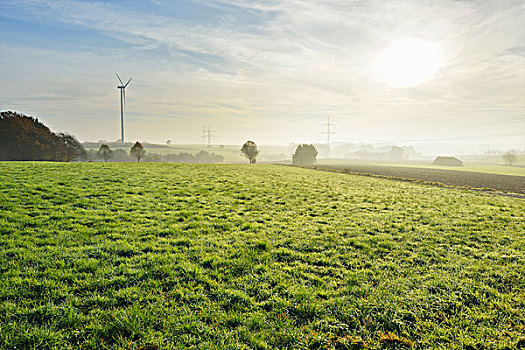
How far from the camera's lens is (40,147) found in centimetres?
6812

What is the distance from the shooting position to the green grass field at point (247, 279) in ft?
16.7

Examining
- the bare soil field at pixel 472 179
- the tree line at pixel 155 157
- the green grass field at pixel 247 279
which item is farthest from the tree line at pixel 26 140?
the bare soil field at pixel 472 179

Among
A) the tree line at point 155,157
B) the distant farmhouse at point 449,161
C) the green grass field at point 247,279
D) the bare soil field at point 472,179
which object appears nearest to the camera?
the green grass field at point 247,279

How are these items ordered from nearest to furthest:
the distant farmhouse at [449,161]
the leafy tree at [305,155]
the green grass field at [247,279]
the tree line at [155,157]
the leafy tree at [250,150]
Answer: the green grass field at [247,279] < the leafy tree at [250,150] < the leafy tree at [305,155] < the distant farmhouse at [449,161] < the tree line at [155,157]

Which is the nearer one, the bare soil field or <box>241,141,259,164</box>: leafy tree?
the bare soil field

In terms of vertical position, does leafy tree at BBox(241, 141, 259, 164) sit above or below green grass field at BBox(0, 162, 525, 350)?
above

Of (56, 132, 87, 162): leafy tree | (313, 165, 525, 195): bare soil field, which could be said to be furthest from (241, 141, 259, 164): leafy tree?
(56, 132, 87, 162): leafy tree

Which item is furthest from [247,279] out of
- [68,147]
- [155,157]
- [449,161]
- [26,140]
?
[449,161]

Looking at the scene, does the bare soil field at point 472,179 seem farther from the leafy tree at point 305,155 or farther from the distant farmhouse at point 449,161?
the distant farmhouse at point 449,161

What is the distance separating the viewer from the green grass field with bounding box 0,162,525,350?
5.10 m

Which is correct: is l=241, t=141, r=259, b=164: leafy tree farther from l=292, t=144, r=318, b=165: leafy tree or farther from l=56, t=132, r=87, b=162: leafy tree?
l=56, t=132, r=87, b=162: leafy tree

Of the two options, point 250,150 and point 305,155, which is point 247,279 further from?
point 305,155

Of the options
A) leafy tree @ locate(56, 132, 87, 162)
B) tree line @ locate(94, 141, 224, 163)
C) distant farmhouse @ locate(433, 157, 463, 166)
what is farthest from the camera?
tree line @ locate(94, 141, 224, 163)

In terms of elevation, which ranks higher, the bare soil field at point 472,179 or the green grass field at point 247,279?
the bare soil field at point 472,179
